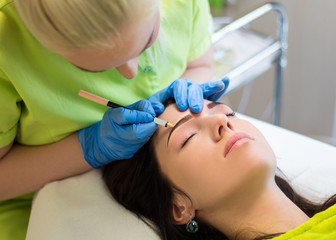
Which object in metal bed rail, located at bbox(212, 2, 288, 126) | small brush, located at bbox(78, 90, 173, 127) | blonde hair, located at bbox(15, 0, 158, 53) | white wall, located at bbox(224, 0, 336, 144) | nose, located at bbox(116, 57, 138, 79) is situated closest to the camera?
blonde hair, located at bbox(15, 0, 158, 53)

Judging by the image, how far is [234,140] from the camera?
3.40 feet

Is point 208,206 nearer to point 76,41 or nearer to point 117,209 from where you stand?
point 117,209

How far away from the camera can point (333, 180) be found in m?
1.25

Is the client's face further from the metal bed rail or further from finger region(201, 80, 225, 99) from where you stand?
the metal bed rail

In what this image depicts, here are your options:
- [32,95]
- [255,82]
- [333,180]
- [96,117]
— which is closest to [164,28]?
[96,117]

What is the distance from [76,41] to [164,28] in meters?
0.52

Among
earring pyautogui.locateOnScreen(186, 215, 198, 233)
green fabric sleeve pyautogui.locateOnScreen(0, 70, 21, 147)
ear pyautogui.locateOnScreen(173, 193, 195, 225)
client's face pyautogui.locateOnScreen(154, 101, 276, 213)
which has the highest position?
green fabric sleeve pyautogui.locateOnScreen(0, 70, 21, 147)

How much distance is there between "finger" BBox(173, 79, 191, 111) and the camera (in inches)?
44.9

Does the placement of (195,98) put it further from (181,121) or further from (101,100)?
(101,100)

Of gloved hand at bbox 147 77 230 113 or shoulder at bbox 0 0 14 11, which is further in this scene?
gloved hand at bbox 147 77 230 113

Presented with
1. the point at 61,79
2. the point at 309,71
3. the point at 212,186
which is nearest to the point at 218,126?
the point at 212,186

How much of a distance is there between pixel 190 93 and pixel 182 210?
0.34 m

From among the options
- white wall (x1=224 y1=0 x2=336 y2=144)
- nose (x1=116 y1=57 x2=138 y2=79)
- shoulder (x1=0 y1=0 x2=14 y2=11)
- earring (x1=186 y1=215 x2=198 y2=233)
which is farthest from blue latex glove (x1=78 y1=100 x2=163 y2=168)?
white wall (x1=224 y1=0 x2=336 y2=144)

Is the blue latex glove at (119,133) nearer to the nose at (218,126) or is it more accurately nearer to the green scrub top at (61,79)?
the green scrub top at (61,79)
